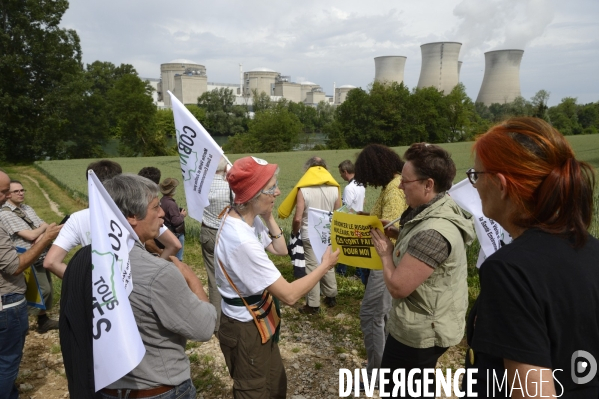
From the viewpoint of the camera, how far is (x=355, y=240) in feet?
9.67

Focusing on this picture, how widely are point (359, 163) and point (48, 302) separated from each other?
404 centimetres

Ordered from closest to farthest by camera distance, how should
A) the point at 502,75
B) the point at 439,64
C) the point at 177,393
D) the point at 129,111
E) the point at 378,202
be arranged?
1. the point at 177,393
2. the point at 378,202
3. the point at 129,111
4. the point at 502,75
5. the point at 439,64

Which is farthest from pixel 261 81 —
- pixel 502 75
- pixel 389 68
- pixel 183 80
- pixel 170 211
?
pixel 170 211

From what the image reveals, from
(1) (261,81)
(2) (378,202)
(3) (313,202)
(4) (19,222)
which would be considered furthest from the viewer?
(1) (261,81)

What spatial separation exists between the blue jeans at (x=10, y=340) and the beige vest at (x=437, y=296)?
2683 mm

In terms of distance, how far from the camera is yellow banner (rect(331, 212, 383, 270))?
287 cm

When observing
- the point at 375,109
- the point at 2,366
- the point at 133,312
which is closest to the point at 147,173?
the point at 2,366

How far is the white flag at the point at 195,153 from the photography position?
397cm

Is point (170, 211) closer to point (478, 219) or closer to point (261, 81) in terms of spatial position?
point (478, 219)

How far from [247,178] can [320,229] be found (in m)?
2.01

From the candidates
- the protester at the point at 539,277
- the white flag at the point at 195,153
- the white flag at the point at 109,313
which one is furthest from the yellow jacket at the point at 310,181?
the protester at the point at 539,277

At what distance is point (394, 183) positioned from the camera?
3346 millimetres

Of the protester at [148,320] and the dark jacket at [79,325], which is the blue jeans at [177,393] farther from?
the dark jacket at [79,325]

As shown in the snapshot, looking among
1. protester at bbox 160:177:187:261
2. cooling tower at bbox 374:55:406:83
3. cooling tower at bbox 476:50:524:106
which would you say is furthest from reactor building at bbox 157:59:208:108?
protester at bbox 160:177:187:261
